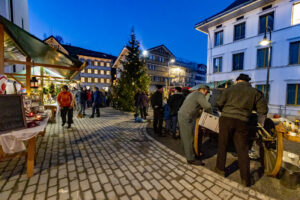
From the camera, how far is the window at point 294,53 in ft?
37.0

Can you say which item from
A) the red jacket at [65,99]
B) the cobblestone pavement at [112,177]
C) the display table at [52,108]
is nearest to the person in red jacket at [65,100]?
the red jacket at [65,99]

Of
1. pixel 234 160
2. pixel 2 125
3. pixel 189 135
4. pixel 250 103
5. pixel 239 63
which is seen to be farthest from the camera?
pixel 239 63

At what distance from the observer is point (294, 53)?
1147 centimetres

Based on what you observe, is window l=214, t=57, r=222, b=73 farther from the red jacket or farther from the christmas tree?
the red jacket

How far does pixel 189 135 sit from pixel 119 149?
224 centimetres

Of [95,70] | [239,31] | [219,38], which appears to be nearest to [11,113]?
[239,31]

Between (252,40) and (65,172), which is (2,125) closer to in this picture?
(65,172)

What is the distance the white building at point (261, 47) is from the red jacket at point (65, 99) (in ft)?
51.8

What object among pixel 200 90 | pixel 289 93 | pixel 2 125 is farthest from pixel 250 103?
pixel 289 93

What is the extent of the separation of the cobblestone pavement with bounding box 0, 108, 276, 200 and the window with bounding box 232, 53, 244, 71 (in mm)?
15001

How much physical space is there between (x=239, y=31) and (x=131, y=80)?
1311 centimetres

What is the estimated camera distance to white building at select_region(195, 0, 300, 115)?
37.6ft

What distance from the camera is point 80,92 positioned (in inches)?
369

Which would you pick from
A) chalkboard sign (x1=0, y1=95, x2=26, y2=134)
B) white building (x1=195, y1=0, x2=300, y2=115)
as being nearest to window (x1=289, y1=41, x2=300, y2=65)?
white building (x1=195, y1=0, x2=300, y2=115)
